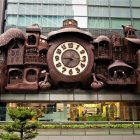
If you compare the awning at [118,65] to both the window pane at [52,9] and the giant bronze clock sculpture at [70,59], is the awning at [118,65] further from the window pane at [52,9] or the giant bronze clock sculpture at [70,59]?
the window pane at [52,9]

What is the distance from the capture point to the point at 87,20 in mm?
29562

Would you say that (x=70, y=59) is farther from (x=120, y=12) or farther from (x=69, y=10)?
(x=120, y=12)

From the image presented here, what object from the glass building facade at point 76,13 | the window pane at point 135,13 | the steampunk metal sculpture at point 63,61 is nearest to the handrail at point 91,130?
the steampunk metal sculpture at point 63,61

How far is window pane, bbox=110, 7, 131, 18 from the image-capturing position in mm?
29891

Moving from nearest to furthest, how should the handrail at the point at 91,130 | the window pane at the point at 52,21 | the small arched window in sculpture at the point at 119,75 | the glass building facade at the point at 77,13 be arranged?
the handrail at the point at 91,130 < the small arched window in sculpture at the point at 119,75 < the window pane at the point at 52,21 < the glass building facade at the point at 77,13

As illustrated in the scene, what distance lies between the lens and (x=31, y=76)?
23781 mm

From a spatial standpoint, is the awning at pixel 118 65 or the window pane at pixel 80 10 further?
the window pane at pixel 80 10

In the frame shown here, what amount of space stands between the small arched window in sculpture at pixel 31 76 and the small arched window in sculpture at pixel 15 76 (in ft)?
1.56

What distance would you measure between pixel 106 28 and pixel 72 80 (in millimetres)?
7501

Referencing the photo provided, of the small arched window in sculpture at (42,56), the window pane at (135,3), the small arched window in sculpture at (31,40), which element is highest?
the window pane at (135,3)

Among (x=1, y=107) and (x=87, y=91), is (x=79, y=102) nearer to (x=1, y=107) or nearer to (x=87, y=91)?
(x=87, y=91)

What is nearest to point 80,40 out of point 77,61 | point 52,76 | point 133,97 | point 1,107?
point 77,61

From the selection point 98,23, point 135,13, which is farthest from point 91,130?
point 135,13

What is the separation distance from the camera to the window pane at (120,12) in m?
29.9
